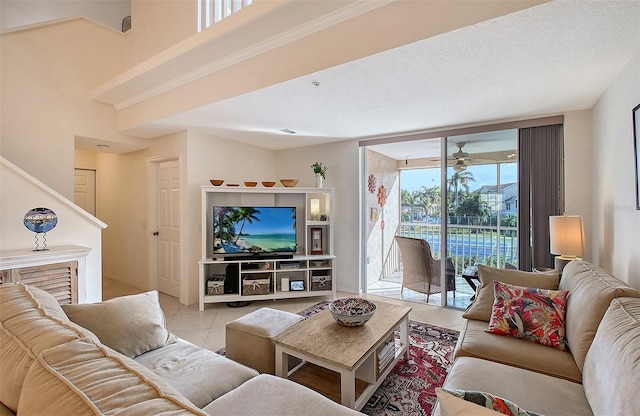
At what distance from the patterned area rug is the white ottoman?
659 millimetres

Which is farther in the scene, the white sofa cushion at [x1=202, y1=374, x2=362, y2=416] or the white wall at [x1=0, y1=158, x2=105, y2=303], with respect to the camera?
the white wall at [x1=0, y1=158, x2=105, y2=303]

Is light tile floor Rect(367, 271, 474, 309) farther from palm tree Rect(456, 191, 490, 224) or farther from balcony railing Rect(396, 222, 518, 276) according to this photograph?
palm tree Rect(456, 191, 490, 224)

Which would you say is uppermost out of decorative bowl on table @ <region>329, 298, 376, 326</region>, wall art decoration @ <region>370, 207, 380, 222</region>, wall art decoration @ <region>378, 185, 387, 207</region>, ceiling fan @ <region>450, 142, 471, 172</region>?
ceiling fan @ <region>450, 142, 471, 172</region>

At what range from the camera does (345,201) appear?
462cm

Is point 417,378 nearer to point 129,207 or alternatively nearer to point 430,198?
point 430,198

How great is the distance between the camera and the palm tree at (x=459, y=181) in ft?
12.3

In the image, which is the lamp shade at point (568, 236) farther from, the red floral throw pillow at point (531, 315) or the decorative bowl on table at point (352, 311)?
the decorative bowl on table at point (352, 311)

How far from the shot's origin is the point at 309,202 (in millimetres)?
4395

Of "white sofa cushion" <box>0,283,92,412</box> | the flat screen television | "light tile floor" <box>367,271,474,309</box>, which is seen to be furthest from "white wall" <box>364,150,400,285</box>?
"white sofa cushion" <box>0,283,92,412</box>

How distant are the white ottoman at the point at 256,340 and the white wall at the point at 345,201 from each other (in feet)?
7.71

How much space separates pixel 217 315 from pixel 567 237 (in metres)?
3.72

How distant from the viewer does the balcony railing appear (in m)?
3.52

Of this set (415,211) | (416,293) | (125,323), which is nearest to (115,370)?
(125,323)

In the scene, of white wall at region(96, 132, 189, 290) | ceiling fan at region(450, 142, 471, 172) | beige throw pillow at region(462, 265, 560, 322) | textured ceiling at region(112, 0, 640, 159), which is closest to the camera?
textured ceiling at region(112, 0, 640, 159)
